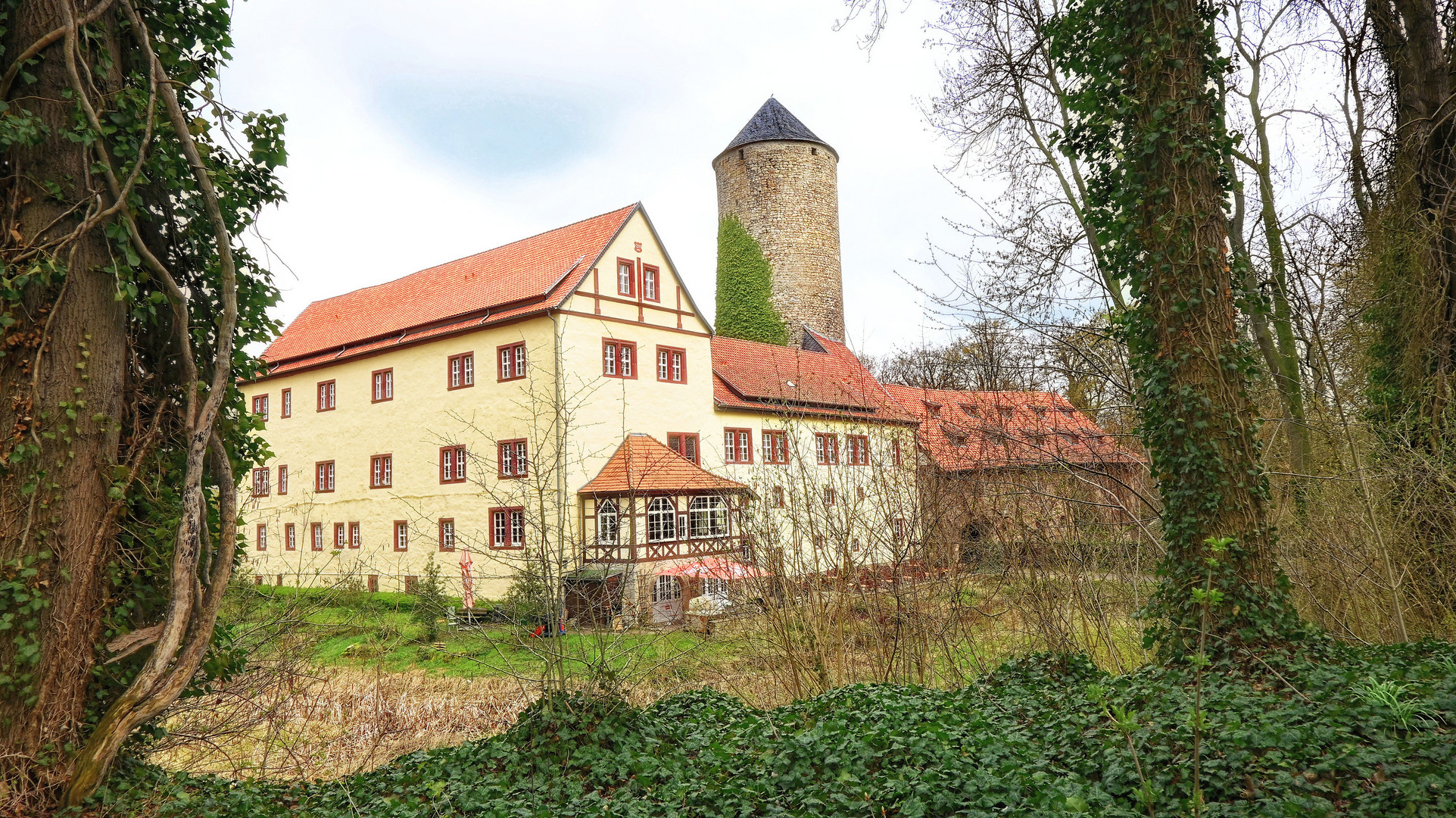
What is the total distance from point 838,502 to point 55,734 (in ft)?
18.4

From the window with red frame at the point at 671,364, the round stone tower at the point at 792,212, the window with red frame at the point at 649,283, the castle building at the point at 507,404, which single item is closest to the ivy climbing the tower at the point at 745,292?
the round stone tower at the point at 792,212

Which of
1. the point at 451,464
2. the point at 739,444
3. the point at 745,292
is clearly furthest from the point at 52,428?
the point at 745,292

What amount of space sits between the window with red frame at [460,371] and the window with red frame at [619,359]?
3.59 metres

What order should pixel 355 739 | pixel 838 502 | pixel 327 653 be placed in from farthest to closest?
pixel 327 653 < pixel 355 739 < pixel 838 502

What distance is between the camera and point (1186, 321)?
19.5 feet

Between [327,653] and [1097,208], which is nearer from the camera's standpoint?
[1097,208]

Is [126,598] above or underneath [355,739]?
above

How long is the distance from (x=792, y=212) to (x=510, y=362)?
1767 cm

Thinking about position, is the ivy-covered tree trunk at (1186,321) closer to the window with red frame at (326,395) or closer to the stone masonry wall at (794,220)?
the window with red frame at (326,395)

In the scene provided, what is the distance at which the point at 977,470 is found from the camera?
826 cm

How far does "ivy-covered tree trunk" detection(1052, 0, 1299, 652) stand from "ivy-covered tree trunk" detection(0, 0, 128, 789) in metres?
6.28

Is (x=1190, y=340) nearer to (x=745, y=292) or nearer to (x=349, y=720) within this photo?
(x=349, y=720)

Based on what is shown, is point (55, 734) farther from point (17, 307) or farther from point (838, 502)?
point (838, 502)

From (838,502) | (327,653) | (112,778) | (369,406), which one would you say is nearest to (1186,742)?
(838,502)
